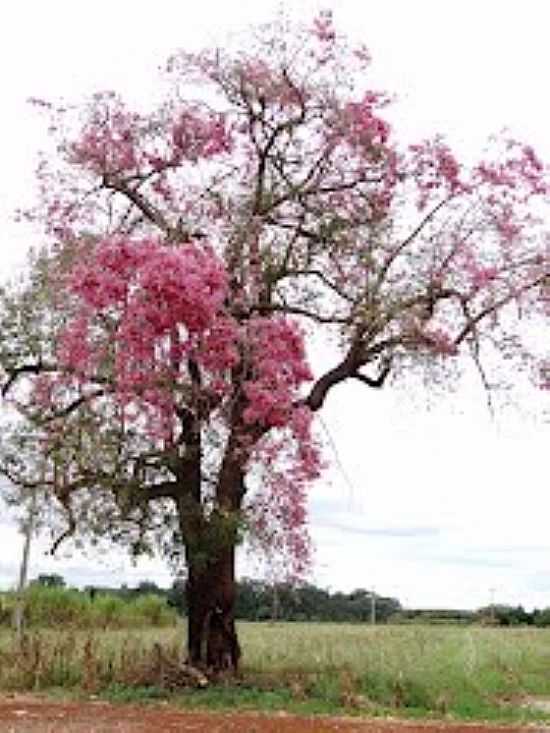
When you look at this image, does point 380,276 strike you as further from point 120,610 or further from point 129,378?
point 120,610

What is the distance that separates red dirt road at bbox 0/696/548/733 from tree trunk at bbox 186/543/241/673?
7.51ft

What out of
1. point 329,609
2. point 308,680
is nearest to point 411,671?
point 308,680

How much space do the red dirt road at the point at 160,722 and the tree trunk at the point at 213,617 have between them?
2.29 meters

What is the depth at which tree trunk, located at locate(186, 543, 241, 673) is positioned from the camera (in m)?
19.7

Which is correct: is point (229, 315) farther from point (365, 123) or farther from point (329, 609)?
point (329, 609)

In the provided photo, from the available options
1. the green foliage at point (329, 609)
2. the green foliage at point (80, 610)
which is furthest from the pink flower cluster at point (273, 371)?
the green foliage at point (329, 609)

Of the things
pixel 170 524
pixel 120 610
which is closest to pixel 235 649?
pixel 170 524

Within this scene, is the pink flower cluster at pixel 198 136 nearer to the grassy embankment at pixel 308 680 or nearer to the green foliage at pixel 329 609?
the grassy embankment at pixel 308 680

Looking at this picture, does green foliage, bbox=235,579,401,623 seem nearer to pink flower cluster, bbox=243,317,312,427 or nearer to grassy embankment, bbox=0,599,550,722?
grassy embankment, bbox=0,599,550,722

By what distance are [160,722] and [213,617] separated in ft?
13.7

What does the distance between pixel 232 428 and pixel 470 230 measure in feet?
15.4

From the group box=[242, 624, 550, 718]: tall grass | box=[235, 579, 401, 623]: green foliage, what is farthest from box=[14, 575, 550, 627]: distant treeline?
box=[242, 624, 550, 718]: tall grass

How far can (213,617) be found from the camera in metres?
19.8

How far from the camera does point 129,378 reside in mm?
17016
